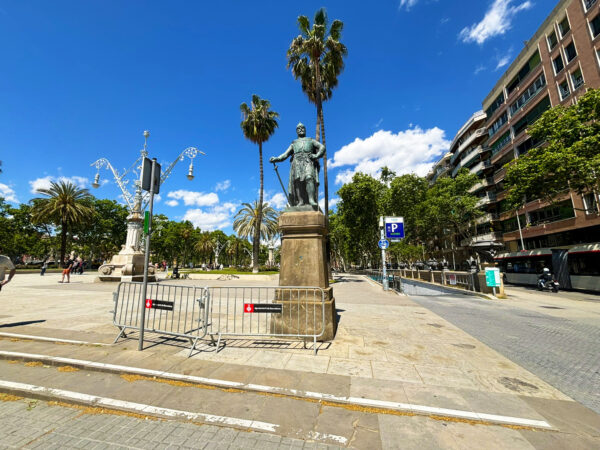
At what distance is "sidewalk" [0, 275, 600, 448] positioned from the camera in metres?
2.55

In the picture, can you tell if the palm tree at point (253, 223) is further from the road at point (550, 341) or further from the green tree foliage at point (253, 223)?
the road at point (550, 341)

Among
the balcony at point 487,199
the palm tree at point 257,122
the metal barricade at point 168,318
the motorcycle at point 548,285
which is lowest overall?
the motorcycle at point 548,285

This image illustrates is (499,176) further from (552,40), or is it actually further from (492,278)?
(492,278)

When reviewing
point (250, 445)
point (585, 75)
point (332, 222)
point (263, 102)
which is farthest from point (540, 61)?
point (250, 445)

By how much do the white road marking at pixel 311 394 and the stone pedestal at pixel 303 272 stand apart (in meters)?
1.94

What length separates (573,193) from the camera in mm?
22125

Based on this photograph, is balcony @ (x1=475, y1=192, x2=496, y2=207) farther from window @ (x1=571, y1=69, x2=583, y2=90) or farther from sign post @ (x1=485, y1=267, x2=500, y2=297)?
sign post @ (x1=485, y1=267, x2=500, y2=297)

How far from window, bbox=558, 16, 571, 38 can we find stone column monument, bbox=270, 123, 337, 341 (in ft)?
113

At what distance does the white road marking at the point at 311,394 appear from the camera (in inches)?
100

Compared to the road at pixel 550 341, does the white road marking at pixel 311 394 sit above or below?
above

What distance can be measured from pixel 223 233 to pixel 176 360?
66806mm

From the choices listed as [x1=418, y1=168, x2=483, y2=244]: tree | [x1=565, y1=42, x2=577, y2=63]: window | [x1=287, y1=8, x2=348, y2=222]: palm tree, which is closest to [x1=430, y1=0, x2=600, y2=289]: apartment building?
[x1=565, y1=42, x2=577, y2=63]: window

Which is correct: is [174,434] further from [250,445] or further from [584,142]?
[584,142]

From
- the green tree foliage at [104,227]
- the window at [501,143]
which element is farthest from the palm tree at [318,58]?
the green tree foliage at [104,227]
